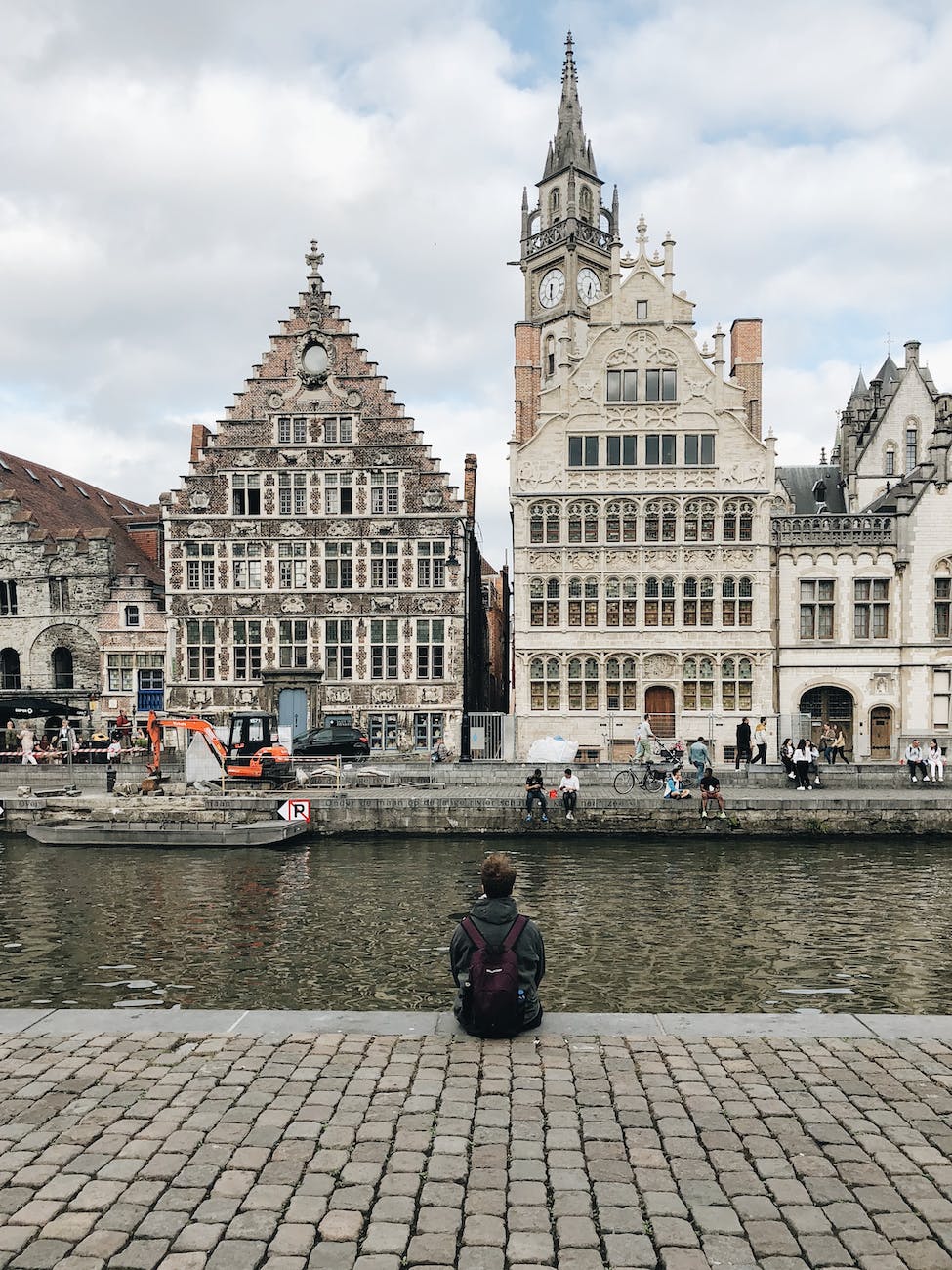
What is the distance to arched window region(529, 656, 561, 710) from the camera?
39281mm

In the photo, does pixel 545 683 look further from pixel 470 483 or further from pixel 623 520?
pixel 470 483

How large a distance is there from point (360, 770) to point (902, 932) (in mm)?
18451

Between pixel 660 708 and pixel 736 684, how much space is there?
10.6 ft

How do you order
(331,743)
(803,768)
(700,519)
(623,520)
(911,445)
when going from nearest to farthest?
(803,768), (331,743), (700,519), (623,520), (911,445)

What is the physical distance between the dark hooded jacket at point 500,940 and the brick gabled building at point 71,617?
1427 inches

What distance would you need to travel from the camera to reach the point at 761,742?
3397cm

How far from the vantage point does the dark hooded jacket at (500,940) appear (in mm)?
7461

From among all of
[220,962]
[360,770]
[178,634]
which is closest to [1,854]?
[360,770]

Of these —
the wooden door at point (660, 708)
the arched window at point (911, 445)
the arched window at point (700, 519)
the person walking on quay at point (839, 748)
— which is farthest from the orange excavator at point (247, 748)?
the arched window at point (911, 445)

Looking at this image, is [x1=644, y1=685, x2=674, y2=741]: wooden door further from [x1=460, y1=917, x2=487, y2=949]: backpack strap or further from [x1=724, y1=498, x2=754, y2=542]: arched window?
[x1=460, y1=917, x2=487, y2=949]: backpack strap

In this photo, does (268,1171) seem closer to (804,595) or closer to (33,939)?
(33,939)

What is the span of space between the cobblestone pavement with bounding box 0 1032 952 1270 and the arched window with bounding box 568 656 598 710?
3171cm

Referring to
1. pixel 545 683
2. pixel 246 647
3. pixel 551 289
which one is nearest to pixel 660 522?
pixel 545 683

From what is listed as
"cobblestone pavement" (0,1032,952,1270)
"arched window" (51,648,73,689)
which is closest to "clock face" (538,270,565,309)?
"arched window" (51,648,73,689)
